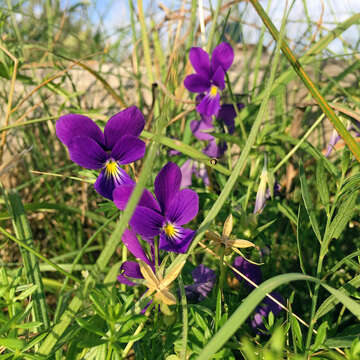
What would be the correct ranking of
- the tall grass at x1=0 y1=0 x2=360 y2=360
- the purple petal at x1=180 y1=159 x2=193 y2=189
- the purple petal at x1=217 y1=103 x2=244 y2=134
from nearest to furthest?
the tall grass at x1=0 y1=0 x2=360 y2=360, the purple petal at x1=217 y1=103 x2=244 y2=134, the purple petal at x1=180 y1=159 x2=193 y2=189

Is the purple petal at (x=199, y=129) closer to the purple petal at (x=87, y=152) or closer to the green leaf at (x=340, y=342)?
the purple petal at (x=87, y=152)

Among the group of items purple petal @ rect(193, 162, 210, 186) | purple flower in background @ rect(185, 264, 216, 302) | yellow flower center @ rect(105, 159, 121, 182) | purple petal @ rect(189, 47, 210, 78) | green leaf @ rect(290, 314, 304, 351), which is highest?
purple petal @ rect(189, 47, 210, 78)

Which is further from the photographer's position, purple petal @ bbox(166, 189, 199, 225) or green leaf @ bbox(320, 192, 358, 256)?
green leaf @ bbox(320, 192, 358, 256)

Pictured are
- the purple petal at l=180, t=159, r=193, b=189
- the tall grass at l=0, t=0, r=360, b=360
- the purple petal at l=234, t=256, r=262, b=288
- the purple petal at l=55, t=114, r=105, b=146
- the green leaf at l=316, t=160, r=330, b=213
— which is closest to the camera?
the tall grass at l=0, t=0, r=360, b=360

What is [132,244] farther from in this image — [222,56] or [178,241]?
[222,56]

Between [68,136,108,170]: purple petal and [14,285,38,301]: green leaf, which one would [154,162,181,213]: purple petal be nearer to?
[68,136,108,170]: purple petal

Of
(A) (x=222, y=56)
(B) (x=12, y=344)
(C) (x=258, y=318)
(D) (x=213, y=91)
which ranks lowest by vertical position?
(C) (x=258, y=318)

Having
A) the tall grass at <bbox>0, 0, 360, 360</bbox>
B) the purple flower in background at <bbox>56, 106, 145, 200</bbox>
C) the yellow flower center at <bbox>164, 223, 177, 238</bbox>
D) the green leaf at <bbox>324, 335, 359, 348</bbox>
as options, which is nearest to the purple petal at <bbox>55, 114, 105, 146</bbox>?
the purple flower in background at <bbox>56, 106, 145, 200</bbox>

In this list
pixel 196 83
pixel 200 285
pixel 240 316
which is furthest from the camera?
pixel 196 83

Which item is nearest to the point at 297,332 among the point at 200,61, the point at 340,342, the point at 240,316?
the point at 340,342
